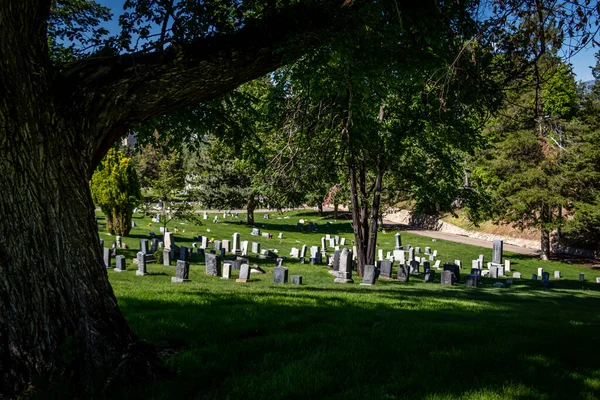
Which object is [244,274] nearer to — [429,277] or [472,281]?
[429,277]

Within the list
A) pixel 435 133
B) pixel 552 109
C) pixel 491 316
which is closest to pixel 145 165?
pixel 552 109

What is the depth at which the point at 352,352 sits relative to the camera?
4.50m

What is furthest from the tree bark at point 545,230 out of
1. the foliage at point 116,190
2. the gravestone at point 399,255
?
the foliage at point 116,190

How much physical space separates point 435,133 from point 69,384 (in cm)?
1366

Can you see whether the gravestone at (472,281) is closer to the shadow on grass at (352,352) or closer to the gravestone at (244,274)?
the gravestone at (244,274)

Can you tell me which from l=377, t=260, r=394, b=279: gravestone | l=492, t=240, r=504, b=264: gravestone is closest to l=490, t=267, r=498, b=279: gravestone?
l=492, t=240, r=504, b=264: gravestone

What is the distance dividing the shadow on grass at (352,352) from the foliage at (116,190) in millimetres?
19868

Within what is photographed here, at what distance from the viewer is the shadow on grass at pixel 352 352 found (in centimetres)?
363

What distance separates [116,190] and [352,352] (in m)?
23.5

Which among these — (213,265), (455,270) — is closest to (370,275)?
(455,270)

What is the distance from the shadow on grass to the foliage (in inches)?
782

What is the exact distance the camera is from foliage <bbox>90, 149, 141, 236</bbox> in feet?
82.0

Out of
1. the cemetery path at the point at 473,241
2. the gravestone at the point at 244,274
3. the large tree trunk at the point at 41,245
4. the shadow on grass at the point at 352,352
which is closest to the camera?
the large tree trunk at the point at 41,245

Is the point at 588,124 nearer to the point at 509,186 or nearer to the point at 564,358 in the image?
the point at 509,186
